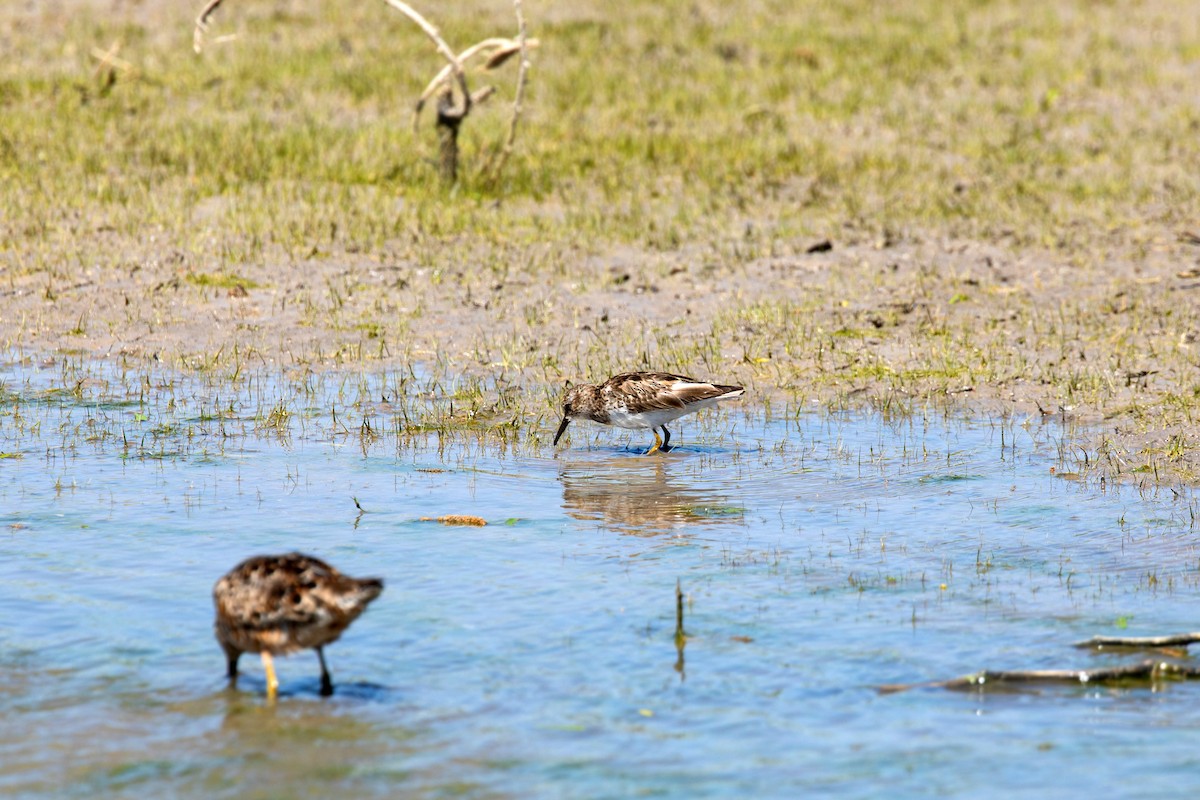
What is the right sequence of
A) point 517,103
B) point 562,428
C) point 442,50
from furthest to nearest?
point 517,103, point 442,50, point 562,428

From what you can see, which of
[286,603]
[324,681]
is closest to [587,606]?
[324,681]

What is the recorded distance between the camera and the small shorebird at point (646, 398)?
12.3 meters

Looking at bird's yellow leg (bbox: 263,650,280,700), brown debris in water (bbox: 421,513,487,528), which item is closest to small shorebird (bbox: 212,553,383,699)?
bird's yellow leg (bbox: 263,650,280,700)

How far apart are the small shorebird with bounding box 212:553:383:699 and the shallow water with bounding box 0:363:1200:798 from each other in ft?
1.35

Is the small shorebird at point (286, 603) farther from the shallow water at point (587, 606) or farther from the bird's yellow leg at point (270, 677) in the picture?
the shallow water at point (587, 606)

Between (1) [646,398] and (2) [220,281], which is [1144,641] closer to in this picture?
(1) [646,398]

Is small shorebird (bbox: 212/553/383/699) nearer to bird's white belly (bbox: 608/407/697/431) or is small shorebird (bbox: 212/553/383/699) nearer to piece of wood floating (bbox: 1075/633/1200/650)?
piece of wood floating (bbox: 1075/633/1200/650)

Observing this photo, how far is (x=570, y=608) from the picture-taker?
881cm

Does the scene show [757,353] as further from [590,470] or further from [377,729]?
[377,729]

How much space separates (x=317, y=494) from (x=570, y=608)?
2.88m

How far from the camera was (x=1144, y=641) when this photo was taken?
7594 mm

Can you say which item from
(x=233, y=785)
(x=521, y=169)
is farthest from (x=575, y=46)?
(x=233, y=785)

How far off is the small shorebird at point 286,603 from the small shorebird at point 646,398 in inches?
205

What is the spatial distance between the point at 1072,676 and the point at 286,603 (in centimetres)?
368
